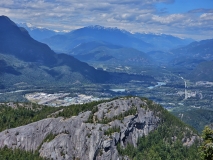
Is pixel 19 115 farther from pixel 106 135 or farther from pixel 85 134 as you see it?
pixel 106 135

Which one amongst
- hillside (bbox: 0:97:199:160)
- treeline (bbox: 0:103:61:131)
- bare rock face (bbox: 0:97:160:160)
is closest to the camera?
bare rock face (bbox: 0:97:160:160)

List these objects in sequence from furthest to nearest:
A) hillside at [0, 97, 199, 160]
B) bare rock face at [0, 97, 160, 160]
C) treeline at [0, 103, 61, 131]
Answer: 1. treeline at [0, 103, 61, 131]
2. hillside at [0, 97, 199, 160]
3. bare rock face at [0, 97, 160, 160]

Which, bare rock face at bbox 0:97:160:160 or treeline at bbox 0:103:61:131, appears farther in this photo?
treeline at bbox 0:103:61:131

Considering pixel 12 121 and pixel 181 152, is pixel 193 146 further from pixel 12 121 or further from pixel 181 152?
pixel 12 121

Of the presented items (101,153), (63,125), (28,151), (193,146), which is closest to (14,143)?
(28,151)

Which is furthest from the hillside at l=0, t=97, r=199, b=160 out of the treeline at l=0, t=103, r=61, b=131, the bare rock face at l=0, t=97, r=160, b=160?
the treeline at l=0, t=103, r=61, b=131

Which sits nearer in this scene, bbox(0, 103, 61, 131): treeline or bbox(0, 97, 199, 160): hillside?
bbox(0, 97, 199, 160): hillside

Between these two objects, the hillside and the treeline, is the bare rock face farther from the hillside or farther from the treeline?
the treeline

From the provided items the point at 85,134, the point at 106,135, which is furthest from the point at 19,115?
the point at 106,135

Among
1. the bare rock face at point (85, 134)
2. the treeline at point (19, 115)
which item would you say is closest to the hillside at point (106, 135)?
the bare rock face at point (85, 134)
